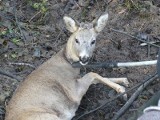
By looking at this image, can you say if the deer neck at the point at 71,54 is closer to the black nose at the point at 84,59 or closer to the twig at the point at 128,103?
the black nose at the point at 84,59

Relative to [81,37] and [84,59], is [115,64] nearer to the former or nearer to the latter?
[84,59]

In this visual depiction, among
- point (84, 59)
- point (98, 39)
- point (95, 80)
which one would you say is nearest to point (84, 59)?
point (84, 59)

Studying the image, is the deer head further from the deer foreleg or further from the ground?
the ground

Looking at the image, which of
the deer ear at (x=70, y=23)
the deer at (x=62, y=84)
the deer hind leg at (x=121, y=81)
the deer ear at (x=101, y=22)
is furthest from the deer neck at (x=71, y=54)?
the deer hind leg at (x=121, y=81)

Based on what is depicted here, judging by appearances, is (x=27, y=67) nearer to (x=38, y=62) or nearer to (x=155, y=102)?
(x=38, y=62)

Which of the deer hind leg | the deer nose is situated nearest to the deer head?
the deer nose

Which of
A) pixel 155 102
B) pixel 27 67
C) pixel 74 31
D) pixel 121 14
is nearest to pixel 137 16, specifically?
pixel 121 14
